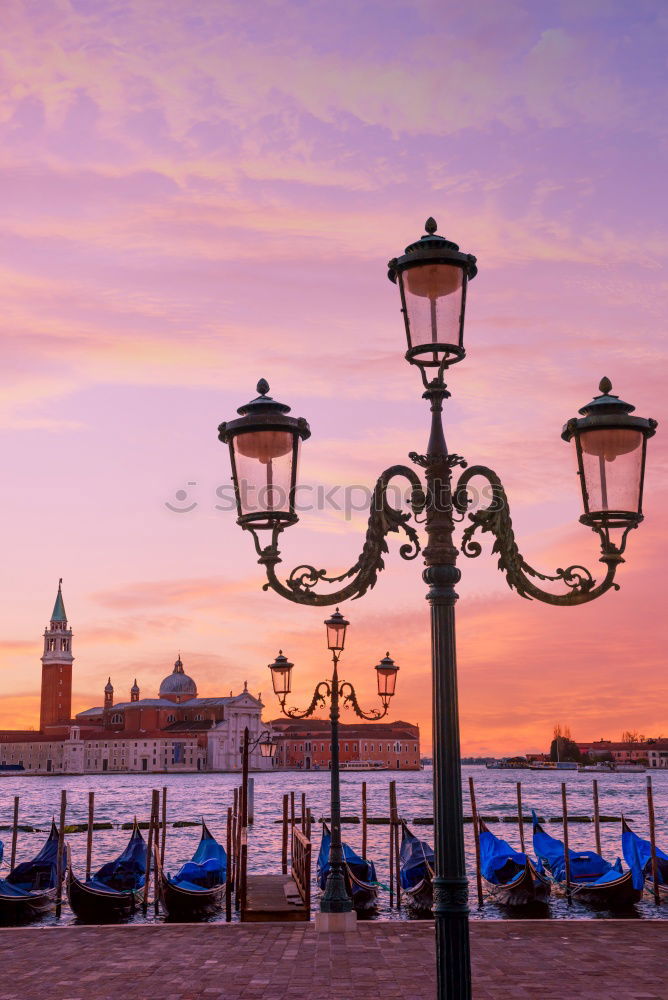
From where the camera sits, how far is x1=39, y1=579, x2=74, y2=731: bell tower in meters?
143

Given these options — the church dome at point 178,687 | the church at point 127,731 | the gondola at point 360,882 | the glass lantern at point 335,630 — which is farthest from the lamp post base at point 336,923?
the church dome at point 178,687

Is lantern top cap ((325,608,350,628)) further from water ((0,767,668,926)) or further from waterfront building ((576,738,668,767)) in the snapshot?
waterfront building ((576,738,668,767))

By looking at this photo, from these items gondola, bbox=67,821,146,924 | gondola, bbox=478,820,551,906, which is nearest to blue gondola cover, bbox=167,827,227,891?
gondola, bbox=67,821,146,924

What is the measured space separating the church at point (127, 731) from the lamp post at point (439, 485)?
134 meters

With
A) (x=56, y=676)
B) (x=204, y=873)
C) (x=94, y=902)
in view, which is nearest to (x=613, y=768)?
(x=56, y=676)

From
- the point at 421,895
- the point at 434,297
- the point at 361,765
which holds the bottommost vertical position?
the point at 361,765

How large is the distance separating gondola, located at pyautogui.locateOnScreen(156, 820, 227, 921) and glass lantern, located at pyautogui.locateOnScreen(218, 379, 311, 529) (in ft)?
48.6

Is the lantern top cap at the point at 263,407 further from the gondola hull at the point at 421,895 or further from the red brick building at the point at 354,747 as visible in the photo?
the red brick building at the point at 354,747

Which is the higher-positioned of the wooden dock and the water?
the wooden dock

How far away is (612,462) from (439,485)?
903 millimetres

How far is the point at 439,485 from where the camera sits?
5.18 m

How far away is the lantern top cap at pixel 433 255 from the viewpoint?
4.97 metres

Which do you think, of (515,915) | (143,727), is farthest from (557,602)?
(143,727)

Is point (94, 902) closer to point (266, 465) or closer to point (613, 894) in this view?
point (613, 894)
